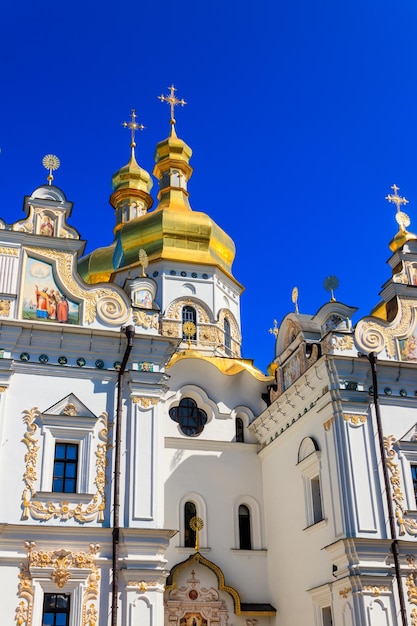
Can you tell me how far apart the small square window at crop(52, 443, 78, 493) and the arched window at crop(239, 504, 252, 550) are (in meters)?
6.23

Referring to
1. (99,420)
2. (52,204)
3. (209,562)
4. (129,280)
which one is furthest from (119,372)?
(209,562)

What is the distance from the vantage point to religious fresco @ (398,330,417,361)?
17922 mm

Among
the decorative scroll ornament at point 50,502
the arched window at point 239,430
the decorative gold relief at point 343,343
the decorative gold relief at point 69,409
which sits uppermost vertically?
the decorative gold relief at point 343,343

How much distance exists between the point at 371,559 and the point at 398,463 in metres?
2.25

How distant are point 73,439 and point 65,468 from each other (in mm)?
587

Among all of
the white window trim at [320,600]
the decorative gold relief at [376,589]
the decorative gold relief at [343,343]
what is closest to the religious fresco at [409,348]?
the decorative gold relief at [343,343]

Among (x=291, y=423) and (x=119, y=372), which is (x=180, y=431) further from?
(x=119, y=372)

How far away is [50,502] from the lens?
1468cm

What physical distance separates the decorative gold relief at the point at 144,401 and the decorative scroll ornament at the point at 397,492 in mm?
5022

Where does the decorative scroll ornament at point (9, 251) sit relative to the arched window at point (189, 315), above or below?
below

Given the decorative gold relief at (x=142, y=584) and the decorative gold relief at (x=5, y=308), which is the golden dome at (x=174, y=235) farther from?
the decorative gold relief at (x=142, y=584)

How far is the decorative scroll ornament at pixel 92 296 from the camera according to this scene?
16547 mm

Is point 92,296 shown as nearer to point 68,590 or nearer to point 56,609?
point 68,590

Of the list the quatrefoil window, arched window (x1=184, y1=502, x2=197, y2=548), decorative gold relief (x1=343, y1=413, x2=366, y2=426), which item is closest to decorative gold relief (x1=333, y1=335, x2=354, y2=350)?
decorative gold relief (x1=343, y1=413, x2=366, y2=426)
